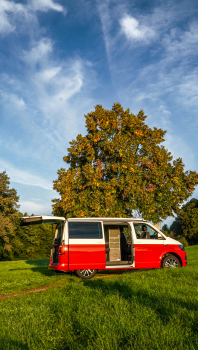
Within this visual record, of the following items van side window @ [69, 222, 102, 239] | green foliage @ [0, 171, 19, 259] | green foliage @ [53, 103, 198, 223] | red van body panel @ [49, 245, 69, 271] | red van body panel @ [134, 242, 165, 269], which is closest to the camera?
red van body panel @ [49, 245, 69, 271]

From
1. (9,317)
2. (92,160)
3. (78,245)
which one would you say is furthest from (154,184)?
(9,317)

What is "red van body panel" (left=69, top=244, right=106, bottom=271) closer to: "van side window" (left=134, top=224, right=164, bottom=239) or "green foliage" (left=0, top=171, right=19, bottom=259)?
"van side window" (left=134, top=224, right=164, bottom=239)

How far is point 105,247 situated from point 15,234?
54.3m

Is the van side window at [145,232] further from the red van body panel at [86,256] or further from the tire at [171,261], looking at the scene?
the red van body panel at [86,256]

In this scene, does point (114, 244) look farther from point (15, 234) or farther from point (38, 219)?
point (15, 234)

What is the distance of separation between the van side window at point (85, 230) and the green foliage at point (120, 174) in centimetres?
699

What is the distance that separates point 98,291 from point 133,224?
521 cm

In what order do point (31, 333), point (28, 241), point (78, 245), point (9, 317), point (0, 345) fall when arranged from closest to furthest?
1. point (0, 345)
2. point (31, 333)
3. point (9, 317)
4. point (78, 245)
5. point (28, 241)

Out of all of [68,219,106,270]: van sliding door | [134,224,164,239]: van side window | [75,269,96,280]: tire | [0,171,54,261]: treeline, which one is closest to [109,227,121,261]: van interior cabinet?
[134,224,164,239]: van side window

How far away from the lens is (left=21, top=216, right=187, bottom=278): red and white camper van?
9.73 metres

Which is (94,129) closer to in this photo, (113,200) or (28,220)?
(113,200)

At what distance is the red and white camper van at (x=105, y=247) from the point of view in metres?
9.73

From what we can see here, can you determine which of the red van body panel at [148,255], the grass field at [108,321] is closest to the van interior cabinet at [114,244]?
the red van body panel at [148,255]

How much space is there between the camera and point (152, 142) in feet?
68.2
